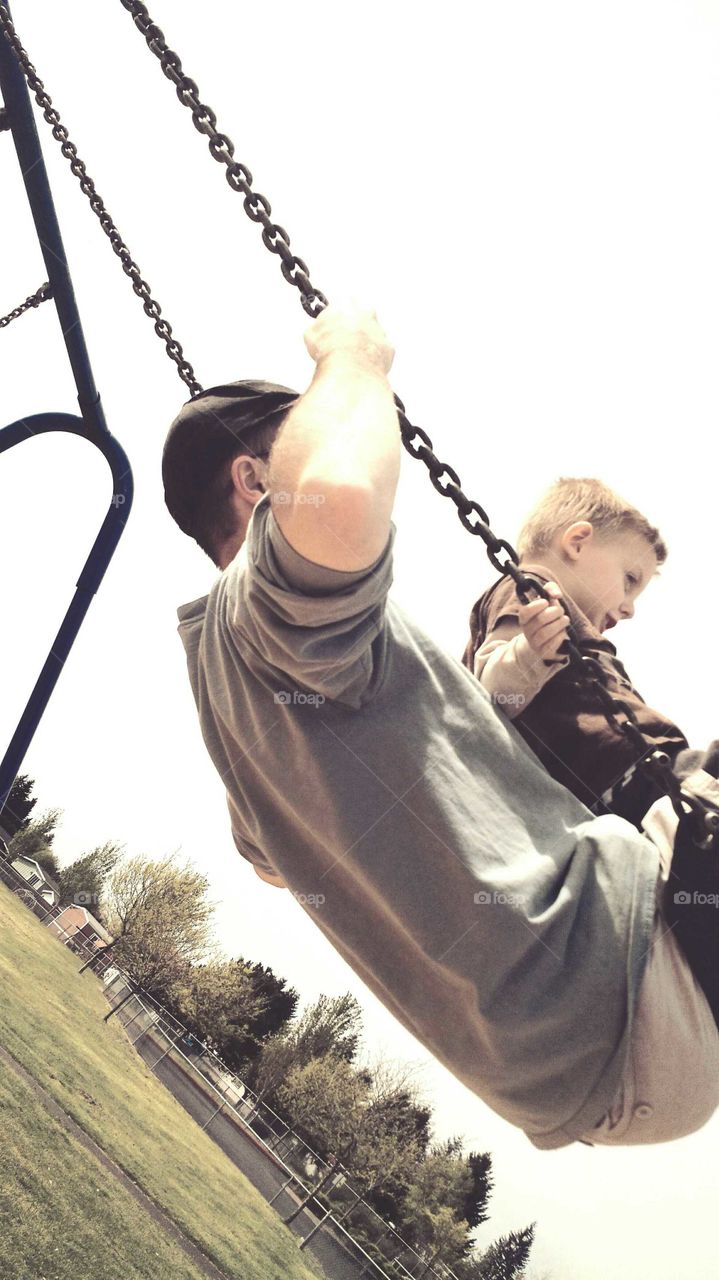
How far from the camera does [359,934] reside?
1228 millimetres

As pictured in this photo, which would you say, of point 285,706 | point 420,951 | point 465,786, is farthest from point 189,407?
point 420,951

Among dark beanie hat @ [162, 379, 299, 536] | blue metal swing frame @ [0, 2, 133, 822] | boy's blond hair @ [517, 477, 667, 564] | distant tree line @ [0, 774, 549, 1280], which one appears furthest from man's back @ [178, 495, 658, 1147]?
distant tree line @ [0, 774, 549, 1280]

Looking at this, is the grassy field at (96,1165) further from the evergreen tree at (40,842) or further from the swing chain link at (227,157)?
the evergreen tree at (40,842)

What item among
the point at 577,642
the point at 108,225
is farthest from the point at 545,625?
the point at 108,225

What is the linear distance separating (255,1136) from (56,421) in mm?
29232

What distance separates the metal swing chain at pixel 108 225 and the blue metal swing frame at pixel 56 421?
3.14 ft

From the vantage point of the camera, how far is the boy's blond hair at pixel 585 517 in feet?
7.41

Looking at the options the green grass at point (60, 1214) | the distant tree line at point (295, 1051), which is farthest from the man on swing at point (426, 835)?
the distant tree line at point (295, 1051)

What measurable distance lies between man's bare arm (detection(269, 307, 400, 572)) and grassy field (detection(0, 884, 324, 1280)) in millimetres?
6981

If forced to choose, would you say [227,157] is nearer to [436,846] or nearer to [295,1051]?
[436,846]

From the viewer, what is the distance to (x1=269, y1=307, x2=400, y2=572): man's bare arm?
1.00 meters

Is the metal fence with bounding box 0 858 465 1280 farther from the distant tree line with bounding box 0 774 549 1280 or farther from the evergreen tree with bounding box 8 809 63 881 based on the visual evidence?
the evergreen tree with bounding box 8 809 63 881

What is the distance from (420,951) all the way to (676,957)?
0.32 meters

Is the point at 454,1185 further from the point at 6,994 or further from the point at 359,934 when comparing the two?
the point at 359,934
